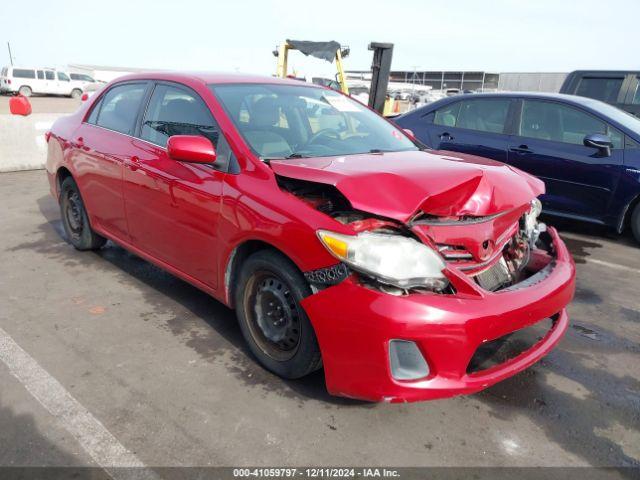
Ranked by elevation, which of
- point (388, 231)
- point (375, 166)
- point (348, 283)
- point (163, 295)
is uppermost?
point (375, 166)

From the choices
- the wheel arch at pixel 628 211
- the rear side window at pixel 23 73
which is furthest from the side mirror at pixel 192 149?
the rear side window at pixel 23 73

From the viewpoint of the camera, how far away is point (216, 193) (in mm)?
2680

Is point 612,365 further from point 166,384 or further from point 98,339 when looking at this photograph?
point 98,339

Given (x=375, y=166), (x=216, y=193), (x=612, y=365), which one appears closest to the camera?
(x=375, y=166)

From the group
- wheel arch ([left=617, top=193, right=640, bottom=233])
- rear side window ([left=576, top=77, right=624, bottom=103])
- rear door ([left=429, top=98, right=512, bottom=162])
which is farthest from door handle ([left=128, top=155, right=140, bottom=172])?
rear side window ([left=576, top=77, right=624, bottom=103])

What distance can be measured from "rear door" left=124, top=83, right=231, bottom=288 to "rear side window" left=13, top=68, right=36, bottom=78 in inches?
1271

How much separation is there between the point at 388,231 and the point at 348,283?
12.4 inches

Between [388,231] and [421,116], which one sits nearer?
[388,231]

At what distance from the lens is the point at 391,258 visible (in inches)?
80.4

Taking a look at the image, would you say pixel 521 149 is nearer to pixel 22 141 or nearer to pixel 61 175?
pixel 61 175

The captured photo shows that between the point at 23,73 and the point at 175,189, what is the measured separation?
109 ft

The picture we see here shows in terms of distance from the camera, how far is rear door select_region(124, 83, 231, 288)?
9.09 feet

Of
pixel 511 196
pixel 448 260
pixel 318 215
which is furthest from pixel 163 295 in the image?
pixel 511 196

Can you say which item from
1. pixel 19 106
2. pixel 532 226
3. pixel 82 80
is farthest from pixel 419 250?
pixel 82 80
